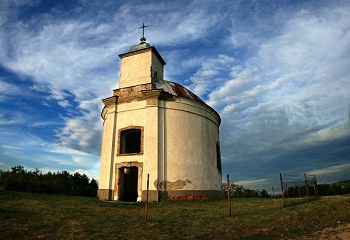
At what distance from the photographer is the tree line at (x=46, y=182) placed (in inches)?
742

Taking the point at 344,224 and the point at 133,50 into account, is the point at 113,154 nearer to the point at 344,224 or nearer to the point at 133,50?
the point at 133,50

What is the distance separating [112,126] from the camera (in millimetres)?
17203

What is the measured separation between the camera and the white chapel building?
619 inches

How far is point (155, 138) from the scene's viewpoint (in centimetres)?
1595

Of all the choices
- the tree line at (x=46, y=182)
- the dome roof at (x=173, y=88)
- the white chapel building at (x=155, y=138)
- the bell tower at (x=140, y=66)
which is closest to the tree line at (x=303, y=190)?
the white chapel building at (x=155, y=138)

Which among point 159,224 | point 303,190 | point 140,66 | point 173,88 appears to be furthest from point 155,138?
point 303,190

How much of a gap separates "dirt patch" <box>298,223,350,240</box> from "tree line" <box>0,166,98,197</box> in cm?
1697

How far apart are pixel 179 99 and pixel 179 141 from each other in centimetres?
286

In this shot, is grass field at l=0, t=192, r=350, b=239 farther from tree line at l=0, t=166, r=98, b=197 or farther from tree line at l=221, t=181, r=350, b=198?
tree line at l=221, t=181, r=350, b=198

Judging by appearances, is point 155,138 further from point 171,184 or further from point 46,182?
point 46,182

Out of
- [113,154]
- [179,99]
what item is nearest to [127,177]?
[113,154]

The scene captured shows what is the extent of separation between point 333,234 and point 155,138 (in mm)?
11040

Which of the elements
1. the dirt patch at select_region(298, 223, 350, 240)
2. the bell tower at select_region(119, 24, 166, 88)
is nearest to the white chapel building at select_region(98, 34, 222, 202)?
the bell tower at select_region(119, 24, 166, 88)

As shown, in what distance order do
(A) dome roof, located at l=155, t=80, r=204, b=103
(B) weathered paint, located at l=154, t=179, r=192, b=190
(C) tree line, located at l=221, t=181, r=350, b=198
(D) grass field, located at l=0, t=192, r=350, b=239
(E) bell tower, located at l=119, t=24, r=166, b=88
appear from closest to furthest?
(D) grass field, located at l=0, t=192, r=350, b=239
(B) weathered paint, located at l=154, t=179, r=192, b=190
(A) dome roof, located at l=155, t=80, r=204, b=103
(E) bell tower, located at l=119, t=24, r=166, b=88
(C) tree line, located at l=221, t=181, r=350, b=198
